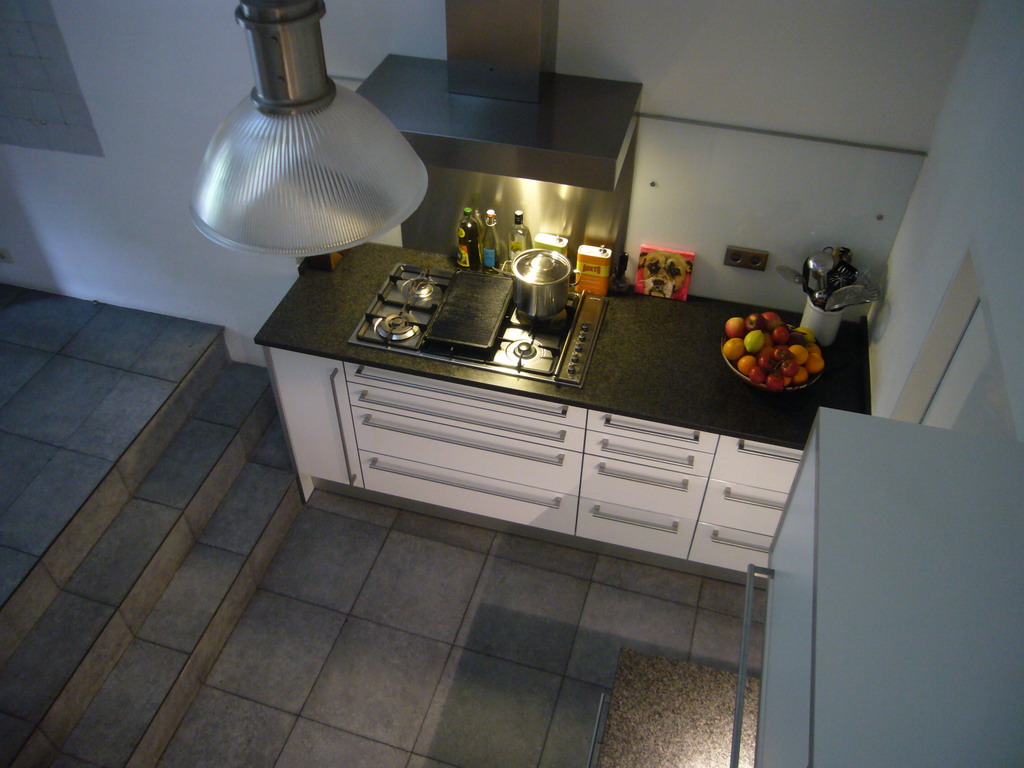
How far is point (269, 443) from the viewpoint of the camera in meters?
3.82

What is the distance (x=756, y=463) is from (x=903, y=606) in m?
2.02

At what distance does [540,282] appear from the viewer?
2996 mm

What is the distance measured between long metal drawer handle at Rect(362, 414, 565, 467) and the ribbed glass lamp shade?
6.60 ft

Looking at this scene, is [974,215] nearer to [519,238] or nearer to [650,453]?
[650,453]

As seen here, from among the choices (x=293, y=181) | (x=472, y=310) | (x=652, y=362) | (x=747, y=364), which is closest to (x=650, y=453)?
(x=652, y=362)

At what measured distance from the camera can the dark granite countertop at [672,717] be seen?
1.91 meters

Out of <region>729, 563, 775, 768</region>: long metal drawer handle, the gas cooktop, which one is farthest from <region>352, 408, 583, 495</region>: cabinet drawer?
<region>729, 563, 775, 768</region>: long metal drawer handle

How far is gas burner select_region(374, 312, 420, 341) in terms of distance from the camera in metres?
3.10

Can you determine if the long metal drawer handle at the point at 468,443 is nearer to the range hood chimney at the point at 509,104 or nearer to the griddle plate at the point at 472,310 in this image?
the griddle plate at the point at 472,310

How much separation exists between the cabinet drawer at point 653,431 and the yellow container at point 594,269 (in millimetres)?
537

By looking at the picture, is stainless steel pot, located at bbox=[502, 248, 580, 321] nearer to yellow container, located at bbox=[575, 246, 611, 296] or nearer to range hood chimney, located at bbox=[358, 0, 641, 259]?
yellow container, located at bbox=[575, 246, 611, 296]

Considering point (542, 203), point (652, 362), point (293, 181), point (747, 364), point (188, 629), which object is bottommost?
point (188, 629)

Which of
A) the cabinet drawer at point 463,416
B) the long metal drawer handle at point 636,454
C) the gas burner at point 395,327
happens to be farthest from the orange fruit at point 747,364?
the gas burner at point 395,327

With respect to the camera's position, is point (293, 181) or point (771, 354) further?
point (771, 354)
